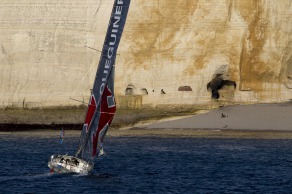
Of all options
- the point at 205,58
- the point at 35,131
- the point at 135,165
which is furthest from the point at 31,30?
the point at 135,165

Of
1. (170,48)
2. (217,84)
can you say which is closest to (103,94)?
(170,48)

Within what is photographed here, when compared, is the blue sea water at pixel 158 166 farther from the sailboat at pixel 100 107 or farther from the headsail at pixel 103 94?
the headsail at pixel 103 94

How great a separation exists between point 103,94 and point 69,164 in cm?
283

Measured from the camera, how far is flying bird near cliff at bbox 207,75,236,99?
57.7 meters

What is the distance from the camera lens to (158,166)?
4253cm

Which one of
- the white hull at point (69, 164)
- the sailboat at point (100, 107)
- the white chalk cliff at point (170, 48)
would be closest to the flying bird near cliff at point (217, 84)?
the white chalk cliff at point (170, 48)

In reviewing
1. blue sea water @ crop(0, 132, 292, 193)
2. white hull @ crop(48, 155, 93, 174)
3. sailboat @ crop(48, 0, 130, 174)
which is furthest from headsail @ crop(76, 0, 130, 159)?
blue sea water @ crop(0, 132, 292, 193)

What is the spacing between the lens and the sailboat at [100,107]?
125 feet

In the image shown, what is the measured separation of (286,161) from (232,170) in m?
3.59

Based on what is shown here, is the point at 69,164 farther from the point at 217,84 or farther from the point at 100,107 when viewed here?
the point at 217,84

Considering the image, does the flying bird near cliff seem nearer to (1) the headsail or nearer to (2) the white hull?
(1) the headsail

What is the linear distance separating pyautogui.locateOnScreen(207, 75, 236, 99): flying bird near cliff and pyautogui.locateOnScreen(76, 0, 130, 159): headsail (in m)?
19.5

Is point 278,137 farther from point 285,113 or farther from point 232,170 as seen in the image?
point 232,170

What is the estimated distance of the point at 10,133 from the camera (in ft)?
184
